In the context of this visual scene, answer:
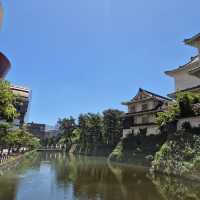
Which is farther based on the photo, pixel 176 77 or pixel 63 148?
pixel 63 148

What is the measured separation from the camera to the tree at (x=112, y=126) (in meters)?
48.5

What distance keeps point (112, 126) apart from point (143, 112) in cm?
1466

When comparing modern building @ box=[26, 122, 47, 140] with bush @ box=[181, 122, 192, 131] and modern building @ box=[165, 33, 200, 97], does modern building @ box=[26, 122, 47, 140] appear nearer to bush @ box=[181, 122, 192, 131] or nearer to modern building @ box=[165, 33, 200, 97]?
modern building @ box=[165, 33, 200, 97]

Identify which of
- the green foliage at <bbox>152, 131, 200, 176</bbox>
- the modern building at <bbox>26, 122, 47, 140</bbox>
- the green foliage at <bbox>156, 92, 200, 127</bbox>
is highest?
the modern building at <bbox>26, 122, 47, 140</bbox>

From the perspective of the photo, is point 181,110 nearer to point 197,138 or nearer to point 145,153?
point 197,138

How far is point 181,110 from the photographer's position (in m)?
23.8

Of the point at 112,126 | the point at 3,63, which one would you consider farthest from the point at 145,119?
the point at 3,63

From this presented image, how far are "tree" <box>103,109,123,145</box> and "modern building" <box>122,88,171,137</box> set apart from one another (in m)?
8.95

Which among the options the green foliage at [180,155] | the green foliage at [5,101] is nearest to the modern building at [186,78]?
the green foliage at [180,155]

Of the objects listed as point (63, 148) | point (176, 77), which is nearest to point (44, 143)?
point (63, 148)

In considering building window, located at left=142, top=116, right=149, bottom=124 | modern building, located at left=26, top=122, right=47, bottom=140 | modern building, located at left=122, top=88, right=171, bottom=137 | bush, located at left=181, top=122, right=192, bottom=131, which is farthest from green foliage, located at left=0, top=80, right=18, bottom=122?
modern building, located at left=26, top=122, right=47, bottom=140

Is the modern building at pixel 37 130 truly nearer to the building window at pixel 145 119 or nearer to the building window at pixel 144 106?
the building window at pixel 144 106

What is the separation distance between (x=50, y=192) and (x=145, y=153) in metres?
21.7

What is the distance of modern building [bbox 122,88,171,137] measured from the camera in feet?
112
